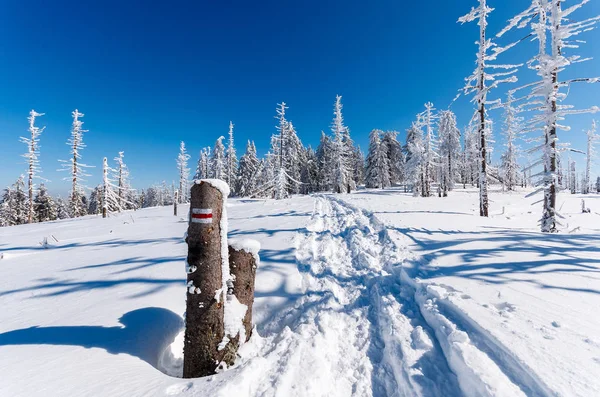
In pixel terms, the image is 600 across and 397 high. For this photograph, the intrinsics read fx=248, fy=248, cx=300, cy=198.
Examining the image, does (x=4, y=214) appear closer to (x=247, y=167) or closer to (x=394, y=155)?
(x=247, y=167)

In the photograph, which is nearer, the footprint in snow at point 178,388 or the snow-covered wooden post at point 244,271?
the footprint in snow at point 178,388

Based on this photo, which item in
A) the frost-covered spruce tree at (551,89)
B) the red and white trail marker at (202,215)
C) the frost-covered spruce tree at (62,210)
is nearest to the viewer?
the red and white trail marker at (202,215)

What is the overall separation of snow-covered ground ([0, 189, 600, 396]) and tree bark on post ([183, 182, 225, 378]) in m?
0.27

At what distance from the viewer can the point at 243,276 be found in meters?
3.05

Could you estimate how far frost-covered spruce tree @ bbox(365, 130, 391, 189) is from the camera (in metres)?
45.2

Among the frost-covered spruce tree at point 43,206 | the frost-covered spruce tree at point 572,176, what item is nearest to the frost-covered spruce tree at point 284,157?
the frost-covered spruce tree at point 43,206

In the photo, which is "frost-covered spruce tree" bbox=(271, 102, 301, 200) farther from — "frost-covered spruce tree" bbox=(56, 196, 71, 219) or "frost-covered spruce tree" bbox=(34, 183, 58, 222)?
"frost-covered spruce tree" bbox=(56, 196, 71, 219)

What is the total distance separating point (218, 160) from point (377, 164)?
29265 mm

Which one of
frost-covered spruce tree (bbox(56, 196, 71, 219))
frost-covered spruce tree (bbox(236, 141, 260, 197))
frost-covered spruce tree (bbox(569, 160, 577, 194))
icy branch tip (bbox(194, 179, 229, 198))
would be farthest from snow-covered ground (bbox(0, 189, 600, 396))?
frost-covered spruce tree (bbox(569, 160, 577, 194))

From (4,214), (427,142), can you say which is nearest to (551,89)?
(427,142)

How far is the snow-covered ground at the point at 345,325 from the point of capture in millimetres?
2189

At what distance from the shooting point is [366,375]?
2.48 metres

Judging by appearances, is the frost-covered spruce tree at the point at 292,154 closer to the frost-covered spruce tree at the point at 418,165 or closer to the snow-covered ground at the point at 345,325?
the frost-covered spruce tree at the point at 418,165

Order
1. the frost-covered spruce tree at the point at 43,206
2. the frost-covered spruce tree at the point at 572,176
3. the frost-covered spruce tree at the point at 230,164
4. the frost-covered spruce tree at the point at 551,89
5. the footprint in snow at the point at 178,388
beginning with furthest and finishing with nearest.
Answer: the frost-covered spruce tree at the point at 572,176 → the frost-covered spruce tree at the point at 230,164 → the frost-covered spruce tree at the point at 43,206 → the frost-covered spruce tree at the point at 551,89 → the footprint in snow at the point at 178,388
